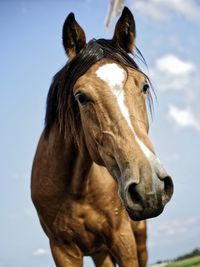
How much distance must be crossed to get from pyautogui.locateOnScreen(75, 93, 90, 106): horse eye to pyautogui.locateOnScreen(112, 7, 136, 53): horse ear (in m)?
0.97

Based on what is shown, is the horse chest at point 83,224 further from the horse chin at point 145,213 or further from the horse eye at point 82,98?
the horse chin at point 145,213

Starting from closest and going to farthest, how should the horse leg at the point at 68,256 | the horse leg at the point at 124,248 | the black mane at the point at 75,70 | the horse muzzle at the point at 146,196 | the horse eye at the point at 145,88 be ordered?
1. the horse muzzle at the point at 146,196
2. the horse eye at the point at 145,88
3. the black mane at the point at 75,70
4. the horse leg at the point at 124,248
5. the horse leg at the point at 68,256

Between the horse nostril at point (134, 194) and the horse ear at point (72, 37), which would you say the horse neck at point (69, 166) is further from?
the horse nostril at point (134, 194)

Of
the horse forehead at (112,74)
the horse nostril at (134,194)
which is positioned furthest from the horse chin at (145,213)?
the horse forehead at (112,74)

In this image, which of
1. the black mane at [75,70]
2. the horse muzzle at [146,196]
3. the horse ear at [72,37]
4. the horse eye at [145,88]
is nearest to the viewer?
the horse muzzle at [146,196]

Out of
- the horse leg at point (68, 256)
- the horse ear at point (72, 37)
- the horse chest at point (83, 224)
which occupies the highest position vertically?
the horse ear at point (72, 37)

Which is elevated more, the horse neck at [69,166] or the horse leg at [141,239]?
the horse neck at [69,166]

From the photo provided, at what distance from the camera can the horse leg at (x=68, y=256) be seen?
5316 mm

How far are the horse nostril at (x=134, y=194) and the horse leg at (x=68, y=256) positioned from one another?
1.95 meters

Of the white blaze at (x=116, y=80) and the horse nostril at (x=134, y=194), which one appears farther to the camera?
the white blaze at (x=116, y=80)

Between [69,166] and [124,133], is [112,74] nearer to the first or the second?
[124,133]

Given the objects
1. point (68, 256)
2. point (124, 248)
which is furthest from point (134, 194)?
point (68, 256)

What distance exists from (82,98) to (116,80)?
426 mm

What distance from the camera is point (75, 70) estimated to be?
4863 mm
